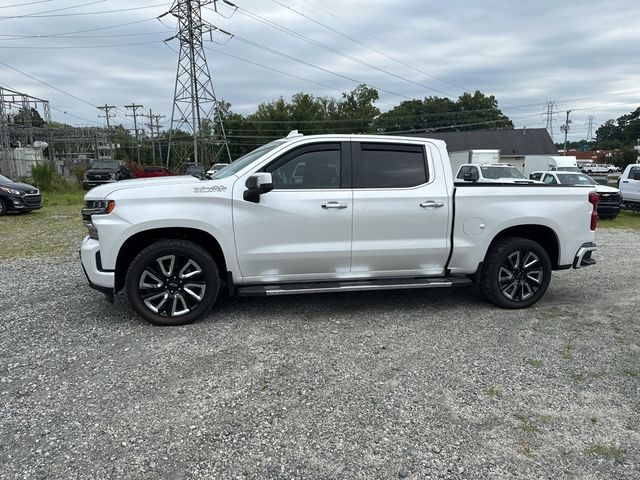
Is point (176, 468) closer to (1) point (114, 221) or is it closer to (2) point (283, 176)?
(1) point (114, 221)

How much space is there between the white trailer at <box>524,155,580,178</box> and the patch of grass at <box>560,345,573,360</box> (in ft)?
87.2

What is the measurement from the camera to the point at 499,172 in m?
18.5

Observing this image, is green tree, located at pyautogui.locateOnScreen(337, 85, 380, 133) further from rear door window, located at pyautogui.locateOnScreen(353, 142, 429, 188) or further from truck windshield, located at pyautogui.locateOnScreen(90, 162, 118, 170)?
rear door window, located at pyautogui.locateOnScreen(353, 142, 429, 188)

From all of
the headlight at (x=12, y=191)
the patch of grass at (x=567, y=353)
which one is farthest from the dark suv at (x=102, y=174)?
the patch of grass at (x=567, y=353)

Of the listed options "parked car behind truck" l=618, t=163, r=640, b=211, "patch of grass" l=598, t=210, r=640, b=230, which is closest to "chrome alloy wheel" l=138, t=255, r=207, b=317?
"patch of grass" l=598, t=210, r=640, b=230

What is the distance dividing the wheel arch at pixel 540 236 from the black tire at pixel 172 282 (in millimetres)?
3159

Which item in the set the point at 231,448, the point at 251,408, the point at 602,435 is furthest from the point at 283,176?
the point at 602,435

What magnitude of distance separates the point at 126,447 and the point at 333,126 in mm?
76686

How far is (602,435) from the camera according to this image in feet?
10.1

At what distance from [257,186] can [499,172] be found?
52.2 ft

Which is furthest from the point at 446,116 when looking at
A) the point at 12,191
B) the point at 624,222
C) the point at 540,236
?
the point at 540,236

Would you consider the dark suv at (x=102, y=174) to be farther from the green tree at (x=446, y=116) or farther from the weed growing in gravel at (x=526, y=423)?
the green tree at (x=446, y=116)

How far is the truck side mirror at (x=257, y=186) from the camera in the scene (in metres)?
4.54

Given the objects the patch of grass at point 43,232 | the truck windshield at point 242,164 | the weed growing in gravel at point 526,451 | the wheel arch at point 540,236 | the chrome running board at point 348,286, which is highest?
the truck windshield at point 242,164
